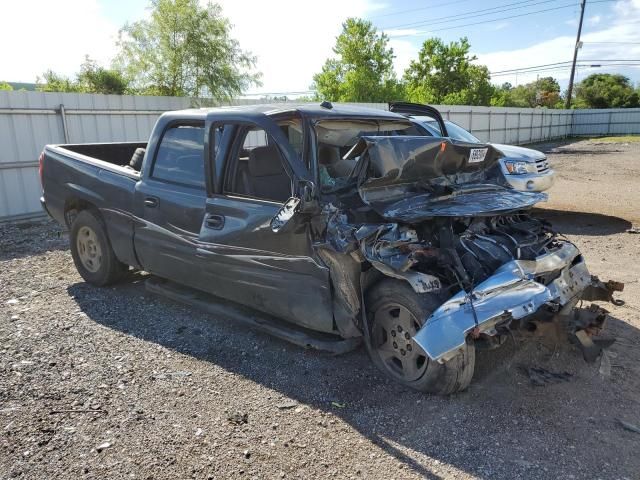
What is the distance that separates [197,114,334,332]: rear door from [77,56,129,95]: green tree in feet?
46.5

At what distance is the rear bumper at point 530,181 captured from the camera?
343 inches

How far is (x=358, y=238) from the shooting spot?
11.3ft

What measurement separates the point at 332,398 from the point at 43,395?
203 centimetres

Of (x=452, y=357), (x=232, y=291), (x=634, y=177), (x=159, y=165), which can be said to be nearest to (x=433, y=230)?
(x=452, y=357)

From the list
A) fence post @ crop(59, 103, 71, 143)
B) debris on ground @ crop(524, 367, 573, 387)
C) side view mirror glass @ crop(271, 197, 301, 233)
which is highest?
fence post @ crop(59, 103, 71, 143)

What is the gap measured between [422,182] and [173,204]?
7.24 ft

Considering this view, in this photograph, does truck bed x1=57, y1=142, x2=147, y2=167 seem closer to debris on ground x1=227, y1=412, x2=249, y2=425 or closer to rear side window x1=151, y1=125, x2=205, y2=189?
rear side window x1=151, y1=125, x2=205, y2=189

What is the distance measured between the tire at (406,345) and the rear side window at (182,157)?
1.93 meters

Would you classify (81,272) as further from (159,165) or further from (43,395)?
(43,395)

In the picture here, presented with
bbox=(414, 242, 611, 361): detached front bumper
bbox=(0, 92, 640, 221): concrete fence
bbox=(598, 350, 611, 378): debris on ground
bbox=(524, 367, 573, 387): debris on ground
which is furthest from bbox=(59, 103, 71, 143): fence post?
bbox=(598, 350, 611, 378): debris on ground

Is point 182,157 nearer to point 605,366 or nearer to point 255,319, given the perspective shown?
point 255,319

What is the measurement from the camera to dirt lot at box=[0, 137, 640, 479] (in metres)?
2.88

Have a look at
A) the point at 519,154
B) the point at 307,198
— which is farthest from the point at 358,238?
the point at 519,154

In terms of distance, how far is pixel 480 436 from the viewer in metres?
3.10
